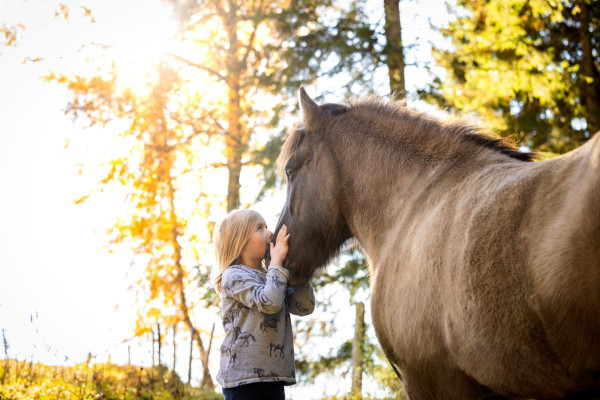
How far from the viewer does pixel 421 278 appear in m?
2.83

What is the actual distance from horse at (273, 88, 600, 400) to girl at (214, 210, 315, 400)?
0.64ft

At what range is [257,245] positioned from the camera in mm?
4141

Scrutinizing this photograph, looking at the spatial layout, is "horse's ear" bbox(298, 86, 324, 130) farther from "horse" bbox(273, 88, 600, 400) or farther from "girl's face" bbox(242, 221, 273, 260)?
"girl's face" bbox(242, 221, 273, 260)

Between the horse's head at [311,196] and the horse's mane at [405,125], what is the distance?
16mm

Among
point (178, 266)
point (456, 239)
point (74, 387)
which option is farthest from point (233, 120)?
point (456, 239)

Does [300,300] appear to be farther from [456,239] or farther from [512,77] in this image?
[512,77]

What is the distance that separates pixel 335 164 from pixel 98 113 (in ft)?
34.5

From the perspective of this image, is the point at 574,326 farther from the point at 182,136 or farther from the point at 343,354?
the point at 182,136

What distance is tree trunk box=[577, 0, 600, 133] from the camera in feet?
41.9

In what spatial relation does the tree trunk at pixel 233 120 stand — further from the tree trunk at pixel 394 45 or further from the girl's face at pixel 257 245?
the girl's face at pixel 257 245

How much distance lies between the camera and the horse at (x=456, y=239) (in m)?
2.22

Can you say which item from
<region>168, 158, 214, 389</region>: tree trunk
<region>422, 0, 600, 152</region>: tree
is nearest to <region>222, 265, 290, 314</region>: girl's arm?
<region>422, 0, 600, 152</region>: tree

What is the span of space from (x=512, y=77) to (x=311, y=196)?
7670 millimetres

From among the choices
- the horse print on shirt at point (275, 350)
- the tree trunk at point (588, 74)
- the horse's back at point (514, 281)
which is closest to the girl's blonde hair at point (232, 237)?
the horse print on shirt at point (275, 350)
